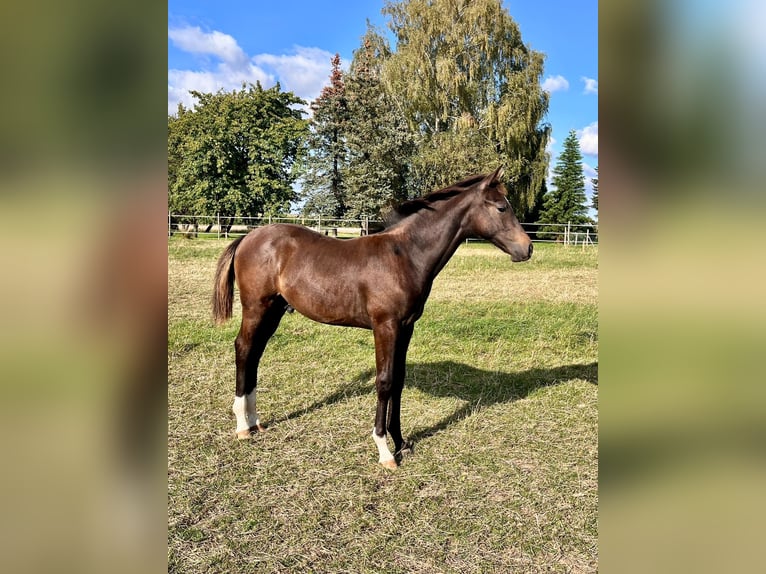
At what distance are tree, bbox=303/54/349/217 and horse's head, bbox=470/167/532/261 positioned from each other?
80.2ft

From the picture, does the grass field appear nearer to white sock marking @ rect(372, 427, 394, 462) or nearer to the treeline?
white sock marking @ rect(372, 427, 394, 462)

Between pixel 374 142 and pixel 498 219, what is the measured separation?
2352 cm

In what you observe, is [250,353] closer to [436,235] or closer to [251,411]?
[251,411]

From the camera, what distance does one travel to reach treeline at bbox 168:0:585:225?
2273 cm

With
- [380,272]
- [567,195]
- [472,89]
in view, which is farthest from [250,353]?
[567,195]

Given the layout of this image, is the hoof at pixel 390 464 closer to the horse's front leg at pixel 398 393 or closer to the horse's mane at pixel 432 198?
the horse's front leg at pixel 398 393

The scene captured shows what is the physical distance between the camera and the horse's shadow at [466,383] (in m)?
4.59
